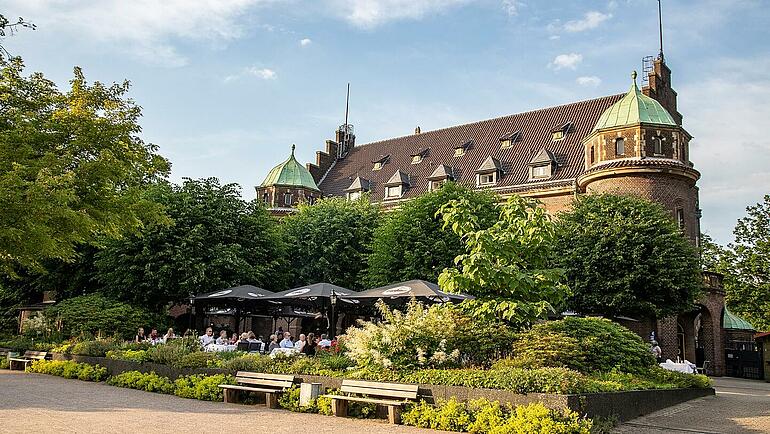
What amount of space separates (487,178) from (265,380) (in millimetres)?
32290

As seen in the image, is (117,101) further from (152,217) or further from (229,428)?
(229,428)

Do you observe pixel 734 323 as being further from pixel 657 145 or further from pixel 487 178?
pixel 487 178

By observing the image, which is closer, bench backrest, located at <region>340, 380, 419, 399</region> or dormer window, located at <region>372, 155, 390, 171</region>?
bench backrest, located at <region>340, 380, 419, 399</region>

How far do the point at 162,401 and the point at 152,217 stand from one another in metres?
6.72

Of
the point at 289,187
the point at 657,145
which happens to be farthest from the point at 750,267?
the point at 289,187

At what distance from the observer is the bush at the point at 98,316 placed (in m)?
27.3

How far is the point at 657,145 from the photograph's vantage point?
36.6 meters

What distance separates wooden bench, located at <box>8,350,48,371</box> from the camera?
23078 millimetres

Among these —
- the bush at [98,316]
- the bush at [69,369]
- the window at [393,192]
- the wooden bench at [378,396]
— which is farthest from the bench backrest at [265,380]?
A: the window at [393,192]

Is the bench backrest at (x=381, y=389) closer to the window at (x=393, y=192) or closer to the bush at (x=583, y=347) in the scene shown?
the bush at (x=583, y=347)

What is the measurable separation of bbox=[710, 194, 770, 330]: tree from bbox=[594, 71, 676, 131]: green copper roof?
11.9m

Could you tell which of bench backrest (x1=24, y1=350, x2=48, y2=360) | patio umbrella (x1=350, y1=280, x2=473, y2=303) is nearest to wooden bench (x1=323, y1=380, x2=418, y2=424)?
patio umbrella (x1=350, y1=280, x2=473, y2=303)

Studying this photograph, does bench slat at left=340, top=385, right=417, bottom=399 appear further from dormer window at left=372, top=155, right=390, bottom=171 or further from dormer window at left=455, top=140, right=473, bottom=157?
dormer window at left=372, top=155, right=390, bottom=171

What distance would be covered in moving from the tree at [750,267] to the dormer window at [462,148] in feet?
59.2
